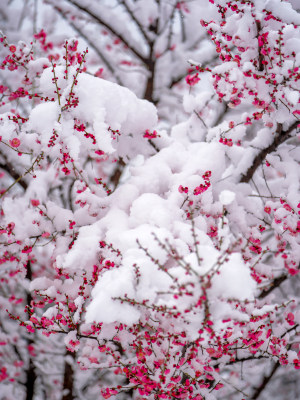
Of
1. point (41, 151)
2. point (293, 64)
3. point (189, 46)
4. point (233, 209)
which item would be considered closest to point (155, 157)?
point (233, 209)

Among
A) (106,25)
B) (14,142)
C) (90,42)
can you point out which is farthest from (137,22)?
(14,142)

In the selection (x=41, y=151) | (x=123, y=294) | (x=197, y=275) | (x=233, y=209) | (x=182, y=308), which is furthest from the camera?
(x=233, y=209)

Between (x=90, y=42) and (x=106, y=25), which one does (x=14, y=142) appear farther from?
(x=90, y=42)

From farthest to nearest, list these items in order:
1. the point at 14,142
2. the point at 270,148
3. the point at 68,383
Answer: the point at 68,383
the point at 270,148
the point at 14,142

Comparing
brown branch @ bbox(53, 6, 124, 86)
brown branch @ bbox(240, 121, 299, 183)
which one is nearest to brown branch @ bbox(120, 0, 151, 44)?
brown branch @ bbox(53, 6, 124, 86)

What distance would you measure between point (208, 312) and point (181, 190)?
1242 mm

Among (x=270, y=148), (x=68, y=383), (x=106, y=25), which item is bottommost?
(x=68, y=383)

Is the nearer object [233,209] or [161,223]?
[161,223]

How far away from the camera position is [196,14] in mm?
5555

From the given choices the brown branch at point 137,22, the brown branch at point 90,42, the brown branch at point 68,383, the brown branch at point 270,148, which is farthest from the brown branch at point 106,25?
the brown branch at point 68,383

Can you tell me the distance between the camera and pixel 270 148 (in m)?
3.31

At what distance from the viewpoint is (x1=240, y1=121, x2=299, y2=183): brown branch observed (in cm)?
315

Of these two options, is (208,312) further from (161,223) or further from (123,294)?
(161,223)

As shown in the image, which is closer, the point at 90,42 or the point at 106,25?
the point at 106,25
